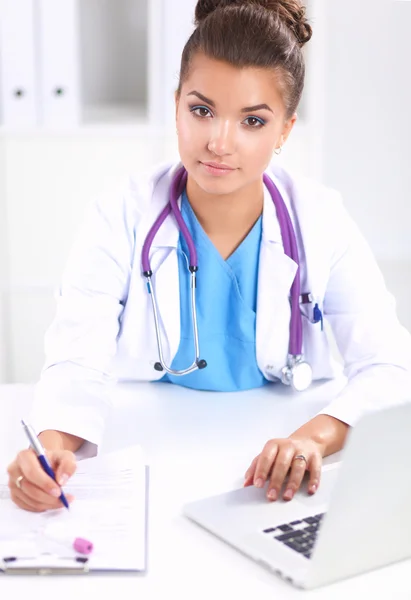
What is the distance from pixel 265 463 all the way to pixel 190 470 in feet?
0.36

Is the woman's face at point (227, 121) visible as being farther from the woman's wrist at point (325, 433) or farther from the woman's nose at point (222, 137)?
the woman's wrist at point (325, 433)

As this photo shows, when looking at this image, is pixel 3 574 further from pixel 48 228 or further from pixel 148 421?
pixel 48 228

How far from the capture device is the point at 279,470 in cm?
100

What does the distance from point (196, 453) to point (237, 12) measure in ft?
2.15

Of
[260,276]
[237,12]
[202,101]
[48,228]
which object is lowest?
[48,228]

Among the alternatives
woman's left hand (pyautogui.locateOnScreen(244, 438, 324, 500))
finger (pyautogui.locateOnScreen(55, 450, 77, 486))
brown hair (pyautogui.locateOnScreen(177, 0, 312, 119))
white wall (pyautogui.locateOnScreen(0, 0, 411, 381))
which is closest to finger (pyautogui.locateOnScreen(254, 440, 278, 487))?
woman's left hand (pyautogui.locateOnScreen(244, 438, 324, 500))

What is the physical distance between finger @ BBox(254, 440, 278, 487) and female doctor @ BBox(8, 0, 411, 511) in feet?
0.41

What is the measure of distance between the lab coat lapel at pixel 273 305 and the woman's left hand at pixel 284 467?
320 millimetres

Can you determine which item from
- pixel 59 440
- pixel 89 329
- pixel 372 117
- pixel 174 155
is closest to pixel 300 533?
pixel 59 440

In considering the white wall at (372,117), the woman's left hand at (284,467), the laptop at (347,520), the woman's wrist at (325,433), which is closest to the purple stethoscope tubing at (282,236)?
the woman's wrist at (325,433)

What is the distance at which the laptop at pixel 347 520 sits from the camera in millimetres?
715

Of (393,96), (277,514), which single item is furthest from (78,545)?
(393,96)

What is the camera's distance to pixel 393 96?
3135 mm

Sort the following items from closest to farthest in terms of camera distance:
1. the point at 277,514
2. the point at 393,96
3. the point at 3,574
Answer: the point at 3,574
the point at 277,514
the point at 393,96
